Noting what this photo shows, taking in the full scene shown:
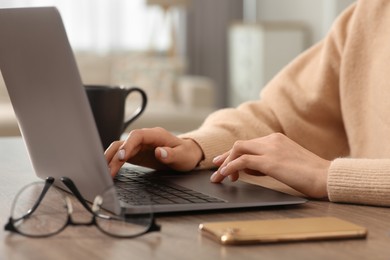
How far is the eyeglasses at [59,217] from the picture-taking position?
34.0 inches

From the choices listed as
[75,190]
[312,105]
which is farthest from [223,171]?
[312,105]

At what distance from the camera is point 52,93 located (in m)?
0.93

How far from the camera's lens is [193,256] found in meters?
0.78

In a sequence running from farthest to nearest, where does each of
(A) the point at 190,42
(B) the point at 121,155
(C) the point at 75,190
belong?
(A) the point at 190,42 → (B) the point at 121,155 → (C) the point at 75,190

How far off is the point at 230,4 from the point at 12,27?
580 centimetres

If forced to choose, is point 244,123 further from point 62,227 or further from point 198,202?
point 62,227

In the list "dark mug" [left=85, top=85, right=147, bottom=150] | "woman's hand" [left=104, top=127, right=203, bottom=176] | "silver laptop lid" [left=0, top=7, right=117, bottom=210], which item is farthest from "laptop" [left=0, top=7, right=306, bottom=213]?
"dark mug" [left=85, top=85, right=147, bottom=150]

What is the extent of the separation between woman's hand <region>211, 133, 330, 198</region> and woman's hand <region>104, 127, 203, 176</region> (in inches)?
5.0

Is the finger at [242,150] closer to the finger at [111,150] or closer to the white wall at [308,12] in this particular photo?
the finger at [111,150]

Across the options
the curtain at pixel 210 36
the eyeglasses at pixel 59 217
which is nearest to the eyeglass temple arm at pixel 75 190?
the eyeglasses at pixel 59 217

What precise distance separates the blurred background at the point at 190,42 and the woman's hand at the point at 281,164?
342 cm

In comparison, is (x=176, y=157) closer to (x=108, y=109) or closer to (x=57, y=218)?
(x=108, y=109)

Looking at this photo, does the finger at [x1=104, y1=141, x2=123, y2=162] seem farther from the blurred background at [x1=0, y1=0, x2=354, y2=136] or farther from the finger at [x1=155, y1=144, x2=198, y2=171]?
the blurred background at [x1=0, y1=0, x2=354, y2=136]

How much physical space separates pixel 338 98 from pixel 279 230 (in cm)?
79
